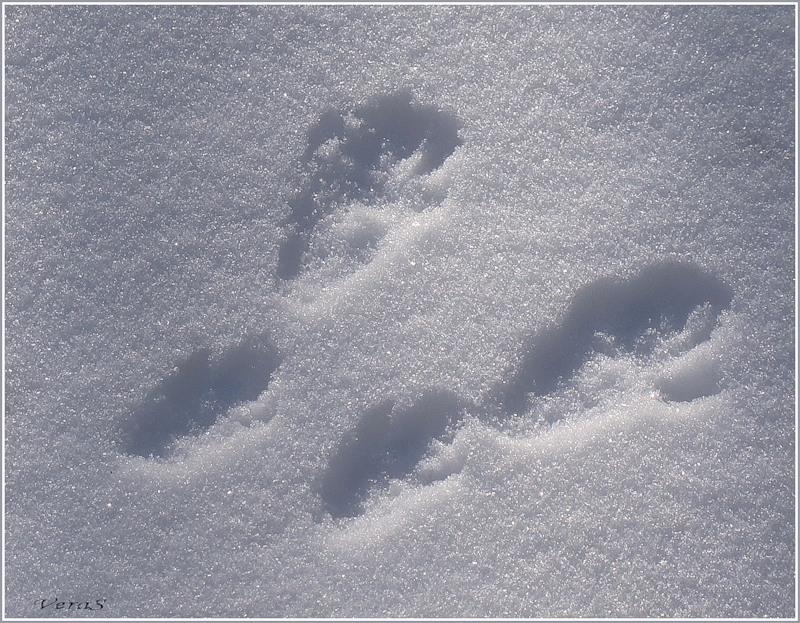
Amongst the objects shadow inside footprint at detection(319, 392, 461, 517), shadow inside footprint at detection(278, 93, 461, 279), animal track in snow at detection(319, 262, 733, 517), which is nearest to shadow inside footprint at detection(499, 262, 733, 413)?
animal track in snow at detection(319, 262, 733, 517)

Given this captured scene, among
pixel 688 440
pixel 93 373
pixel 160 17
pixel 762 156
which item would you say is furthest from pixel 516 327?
pixel 160 17

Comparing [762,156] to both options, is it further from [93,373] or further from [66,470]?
[66,470]

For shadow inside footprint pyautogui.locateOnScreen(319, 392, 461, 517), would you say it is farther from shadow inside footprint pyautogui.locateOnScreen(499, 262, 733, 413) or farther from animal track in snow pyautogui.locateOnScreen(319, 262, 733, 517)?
shadow inside footprint pyautogui.locateOnScreen(499, 262, 733, 413)

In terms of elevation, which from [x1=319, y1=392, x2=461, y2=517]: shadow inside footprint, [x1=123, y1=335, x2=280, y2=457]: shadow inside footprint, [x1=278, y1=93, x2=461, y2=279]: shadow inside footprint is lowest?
[x1=319, y1=392, x2=461, y2=517]: shadow inside footprint

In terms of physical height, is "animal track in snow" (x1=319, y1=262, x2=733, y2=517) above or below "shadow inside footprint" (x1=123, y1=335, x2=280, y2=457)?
below

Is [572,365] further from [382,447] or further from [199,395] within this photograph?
[199,395]

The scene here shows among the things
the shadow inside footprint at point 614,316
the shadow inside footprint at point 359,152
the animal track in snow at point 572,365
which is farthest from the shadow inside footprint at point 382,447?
the shadow inside footprint at point 359,152

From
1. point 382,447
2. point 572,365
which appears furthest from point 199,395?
point 572,365

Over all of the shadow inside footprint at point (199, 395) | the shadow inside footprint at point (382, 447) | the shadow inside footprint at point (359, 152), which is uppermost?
the shadow inside footprint at point (359, 152)

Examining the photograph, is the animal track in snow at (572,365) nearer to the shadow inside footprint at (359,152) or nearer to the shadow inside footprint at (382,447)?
the shadow inside footprint at (382,447)
